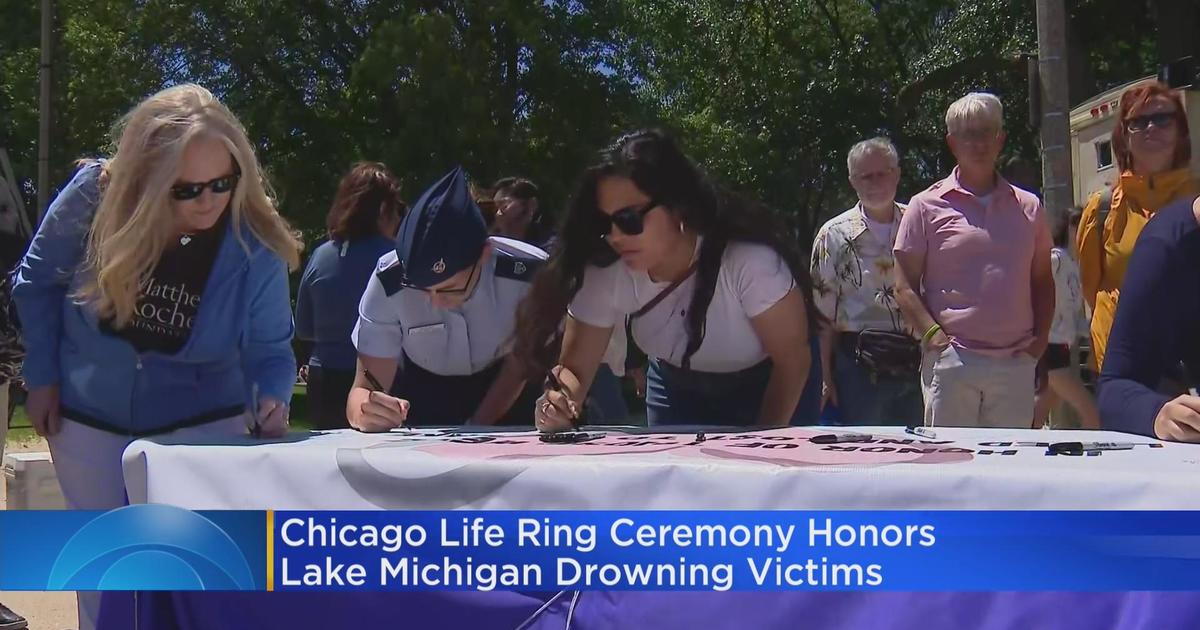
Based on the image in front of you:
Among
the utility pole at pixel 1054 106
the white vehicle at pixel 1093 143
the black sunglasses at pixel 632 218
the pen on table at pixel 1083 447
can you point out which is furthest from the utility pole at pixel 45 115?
the pen on table at pixel 1083 447

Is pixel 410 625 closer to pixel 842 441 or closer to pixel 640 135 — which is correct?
pixel 842 441

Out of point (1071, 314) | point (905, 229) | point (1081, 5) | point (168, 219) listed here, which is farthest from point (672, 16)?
point (168, 219)

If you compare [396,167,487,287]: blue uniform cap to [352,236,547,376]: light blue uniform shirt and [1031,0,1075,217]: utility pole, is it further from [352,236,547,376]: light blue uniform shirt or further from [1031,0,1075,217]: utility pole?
[1031,0,1075,217]: utility pole

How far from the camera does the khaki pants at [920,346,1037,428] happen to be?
3771mm

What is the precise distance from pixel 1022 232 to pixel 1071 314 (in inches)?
72.8

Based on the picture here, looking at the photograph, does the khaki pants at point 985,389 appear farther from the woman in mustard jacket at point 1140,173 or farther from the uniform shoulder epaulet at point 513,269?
the uniform shoulder epaulet at point 513,269

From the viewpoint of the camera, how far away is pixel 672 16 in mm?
21297

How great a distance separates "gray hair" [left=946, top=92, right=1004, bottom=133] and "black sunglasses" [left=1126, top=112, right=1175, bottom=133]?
0.45 meters

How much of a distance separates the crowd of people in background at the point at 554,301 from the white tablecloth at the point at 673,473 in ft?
0.83

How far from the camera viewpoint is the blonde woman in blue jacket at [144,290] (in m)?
2.55

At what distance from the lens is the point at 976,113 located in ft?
12.6

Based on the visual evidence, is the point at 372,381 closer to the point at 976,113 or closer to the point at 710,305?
the point at 710,305

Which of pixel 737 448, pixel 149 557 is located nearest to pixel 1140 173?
pixel 737 448
